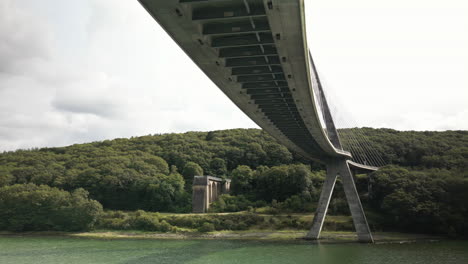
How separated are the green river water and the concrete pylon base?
8.30 feet

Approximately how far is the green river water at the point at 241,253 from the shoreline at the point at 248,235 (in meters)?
2.79

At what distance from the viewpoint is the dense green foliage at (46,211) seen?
5128 centimetres

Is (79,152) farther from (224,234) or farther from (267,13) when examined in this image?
(267,13)

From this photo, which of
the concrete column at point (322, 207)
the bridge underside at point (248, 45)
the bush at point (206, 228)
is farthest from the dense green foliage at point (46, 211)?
the bridge underside at point (248, 45)

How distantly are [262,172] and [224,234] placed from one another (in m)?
22.8

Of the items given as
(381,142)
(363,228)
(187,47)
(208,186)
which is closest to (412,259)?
(363,228)

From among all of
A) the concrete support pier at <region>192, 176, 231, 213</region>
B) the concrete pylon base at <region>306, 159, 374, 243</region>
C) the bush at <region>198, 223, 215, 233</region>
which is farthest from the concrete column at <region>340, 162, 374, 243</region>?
the concrete support pier at <region>192, 176, 231, 213</region>

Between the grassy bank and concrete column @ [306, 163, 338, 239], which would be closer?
concrete column @ [306, 163, 338, 239]

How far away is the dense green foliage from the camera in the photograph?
51.3m

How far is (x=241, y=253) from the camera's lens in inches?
1224

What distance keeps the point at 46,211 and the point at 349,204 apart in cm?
4132

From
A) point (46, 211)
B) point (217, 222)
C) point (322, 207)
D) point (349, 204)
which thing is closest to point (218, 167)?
point (217, 222)

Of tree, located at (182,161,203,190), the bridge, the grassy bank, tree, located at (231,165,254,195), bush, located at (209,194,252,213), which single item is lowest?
the grassy bank

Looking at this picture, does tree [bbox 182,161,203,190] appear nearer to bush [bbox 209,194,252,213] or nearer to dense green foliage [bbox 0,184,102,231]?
bush [bbox 209,194,252,213]
